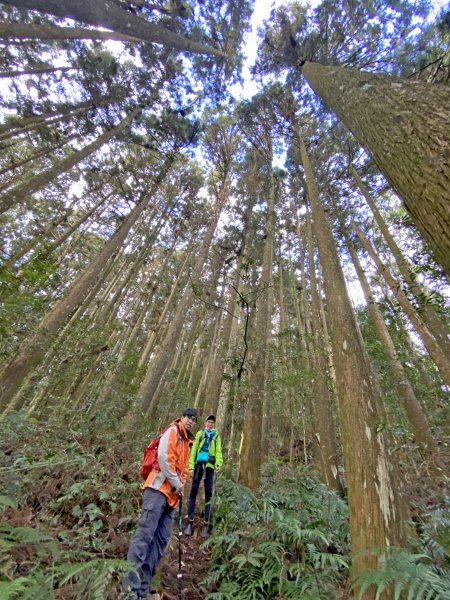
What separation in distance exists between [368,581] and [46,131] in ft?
48.0

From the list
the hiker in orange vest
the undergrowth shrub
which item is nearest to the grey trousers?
the hiker in orange vest

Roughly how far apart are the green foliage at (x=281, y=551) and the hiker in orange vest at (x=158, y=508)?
0.71 m

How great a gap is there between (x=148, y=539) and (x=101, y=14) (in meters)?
7.71

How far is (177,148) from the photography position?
528 inches

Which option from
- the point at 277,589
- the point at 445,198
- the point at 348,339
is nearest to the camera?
the point at 445,198

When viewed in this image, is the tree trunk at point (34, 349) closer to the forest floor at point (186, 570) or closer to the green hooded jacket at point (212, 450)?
the green hooded jacket at point (212, 450)

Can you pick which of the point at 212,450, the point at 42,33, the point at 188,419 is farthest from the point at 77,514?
the point at 42,33

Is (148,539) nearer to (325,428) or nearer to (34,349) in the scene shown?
(325,428)

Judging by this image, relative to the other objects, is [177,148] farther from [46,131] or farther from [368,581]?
[368,581]

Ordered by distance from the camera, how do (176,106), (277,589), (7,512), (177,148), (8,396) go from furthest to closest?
(177,148) < (176,106) < (8,396) < (7,512) < (277,589)

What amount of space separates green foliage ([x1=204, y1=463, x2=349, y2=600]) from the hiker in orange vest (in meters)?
0.71

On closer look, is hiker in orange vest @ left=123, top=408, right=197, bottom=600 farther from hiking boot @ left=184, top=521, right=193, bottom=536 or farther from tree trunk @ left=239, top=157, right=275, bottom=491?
tree trunk @ left=239, top=157, right=275, bottom=491

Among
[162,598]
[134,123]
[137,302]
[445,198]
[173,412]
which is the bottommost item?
[162,598]

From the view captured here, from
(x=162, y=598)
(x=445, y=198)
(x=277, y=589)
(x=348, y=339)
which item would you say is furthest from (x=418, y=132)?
(x=162, y=598)
